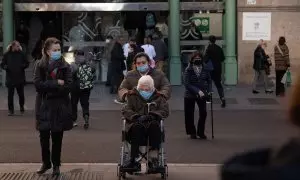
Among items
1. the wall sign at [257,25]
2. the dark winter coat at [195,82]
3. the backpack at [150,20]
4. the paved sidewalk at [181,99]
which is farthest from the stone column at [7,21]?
the dark winter coat at [195,82]

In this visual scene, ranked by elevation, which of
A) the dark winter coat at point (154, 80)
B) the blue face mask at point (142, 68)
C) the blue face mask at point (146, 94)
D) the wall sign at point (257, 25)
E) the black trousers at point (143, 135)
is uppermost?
the wall sign at point (257, 25)

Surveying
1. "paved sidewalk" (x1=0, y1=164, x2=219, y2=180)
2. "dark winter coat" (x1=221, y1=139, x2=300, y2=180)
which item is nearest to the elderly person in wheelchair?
"paved sidewalk" (x1=0, y1=164, x2=219, y2=180)

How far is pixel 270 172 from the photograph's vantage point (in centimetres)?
160

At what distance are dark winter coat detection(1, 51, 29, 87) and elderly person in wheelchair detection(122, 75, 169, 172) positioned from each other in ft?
20.7

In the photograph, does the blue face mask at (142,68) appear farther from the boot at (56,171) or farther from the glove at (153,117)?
the boot at (56,171)

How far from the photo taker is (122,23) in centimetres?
1977

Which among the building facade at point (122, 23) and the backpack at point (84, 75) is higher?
the building facade at point (122, 23)

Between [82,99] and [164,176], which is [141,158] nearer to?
[164,176]

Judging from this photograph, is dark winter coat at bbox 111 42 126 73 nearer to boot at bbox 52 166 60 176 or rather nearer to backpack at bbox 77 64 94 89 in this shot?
backpack at bbox 77 64 94 89

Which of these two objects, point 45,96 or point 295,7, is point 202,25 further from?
point 45,96

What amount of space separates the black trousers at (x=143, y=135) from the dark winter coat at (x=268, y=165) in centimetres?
537

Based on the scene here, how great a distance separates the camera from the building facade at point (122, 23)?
19.1 m

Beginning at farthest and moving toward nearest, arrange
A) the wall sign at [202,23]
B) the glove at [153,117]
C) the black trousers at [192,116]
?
1. the wall sign at [202,23]
2. the black trousers at [192,116]
3. the glove at [153,117]

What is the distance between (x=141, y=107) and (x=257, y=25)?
12.0 meters
